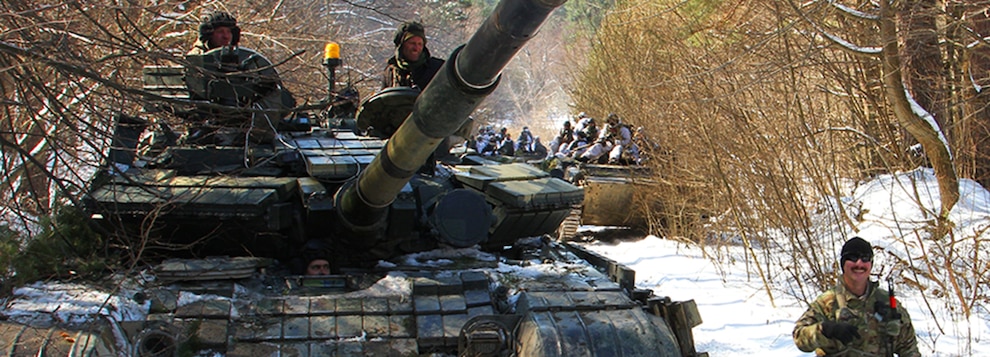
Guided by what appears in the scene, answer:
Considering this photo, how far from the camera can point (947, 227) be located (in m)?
8.12

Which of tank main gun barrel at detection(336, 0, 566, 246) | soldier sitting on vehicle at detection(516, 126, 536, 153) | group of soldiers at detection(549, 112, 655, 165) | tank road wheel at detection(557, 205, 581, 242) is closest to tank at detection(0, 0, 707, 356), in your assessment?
tank main gun barrel at detection(336, 0, 566, 246)

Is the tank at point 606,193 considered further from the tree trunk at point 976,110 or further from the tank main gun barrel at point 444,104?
the tank main gun barrel at point 444,104

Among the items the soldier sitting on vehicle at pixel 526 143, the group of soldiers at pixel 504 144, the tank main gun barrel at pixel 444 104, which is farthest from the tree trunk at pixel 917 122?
the soldier sitting on vehicle at pixel 526 143

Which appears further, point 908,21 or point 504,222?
point 908,21

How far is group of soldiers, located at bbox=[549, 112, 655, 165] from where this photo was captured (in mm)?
16172

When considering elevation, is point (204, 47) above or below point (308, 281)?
above

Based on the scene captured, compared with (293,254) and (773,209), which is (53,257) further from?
(773,209)

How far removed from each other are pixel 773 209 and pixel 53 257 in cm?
677

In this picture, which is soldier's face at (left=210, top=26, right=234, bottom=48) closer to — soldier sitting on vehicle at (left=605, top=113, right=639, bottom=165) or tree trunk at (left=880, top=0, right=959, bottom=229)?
tree trunk at (left=880, top=0, right=959, bottom=229)

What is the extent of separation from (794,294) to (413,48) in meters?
4.21

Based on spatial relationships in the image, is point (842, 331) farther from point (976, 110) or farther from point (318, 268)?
point (976, 110)

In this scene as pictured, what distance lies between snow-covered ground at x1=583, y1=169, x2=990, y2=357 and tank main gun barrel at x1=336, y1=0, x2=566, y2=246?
3.98 metres

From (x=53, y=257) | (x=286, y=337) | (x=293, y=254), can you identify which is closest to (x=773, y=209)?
(x=293, y=254)

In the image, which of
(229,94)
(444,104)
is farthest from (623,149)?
(444,104)
